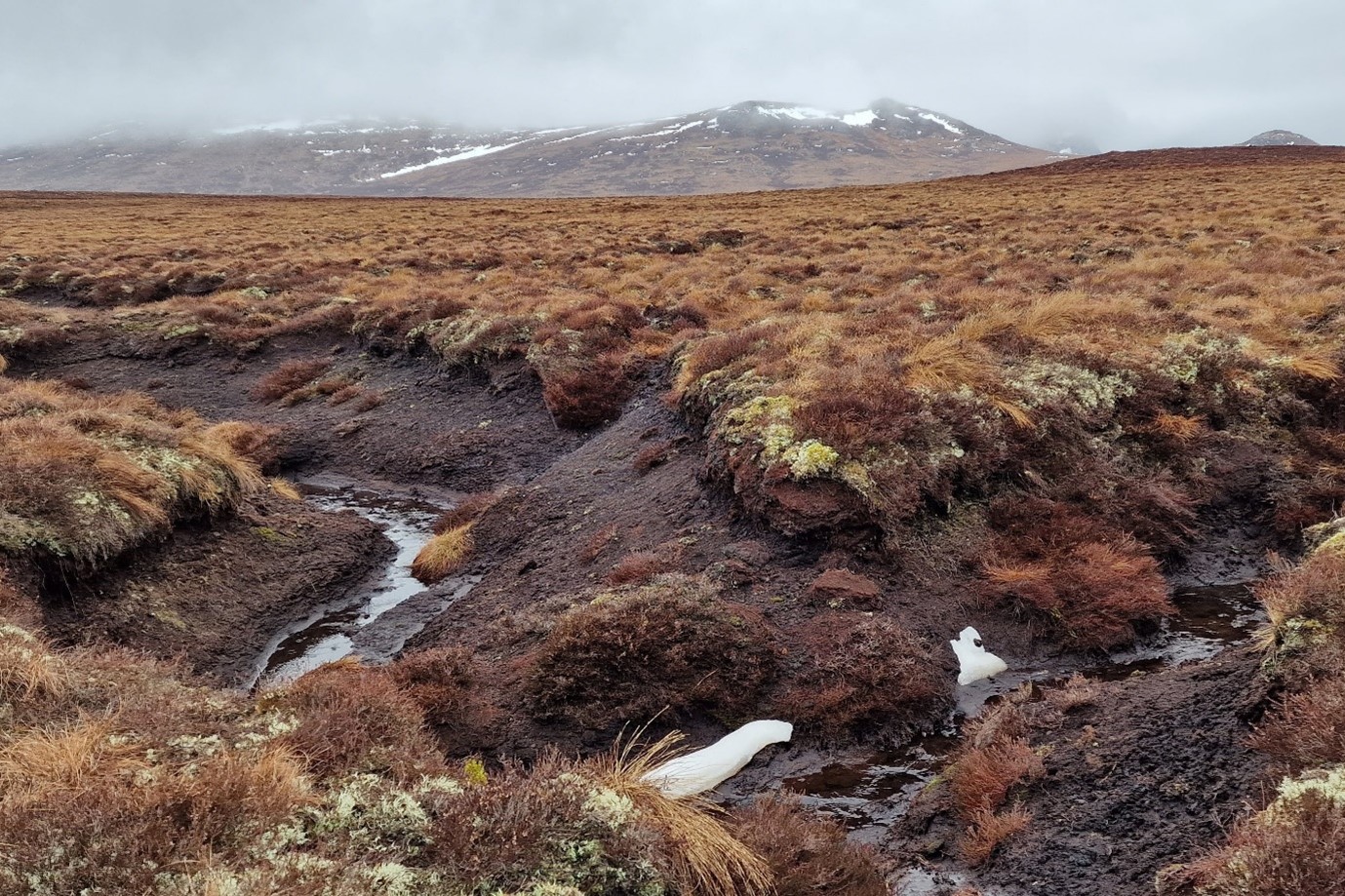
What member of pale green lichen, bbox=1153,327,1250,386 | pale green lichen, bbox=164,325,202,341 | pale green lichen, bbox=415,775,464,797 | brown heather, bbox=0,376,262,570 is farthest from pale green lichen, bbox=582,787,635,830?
pale green lichen, bbox=164,325,202,341

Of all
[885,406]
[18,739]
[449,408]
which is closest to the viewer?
[18,739]

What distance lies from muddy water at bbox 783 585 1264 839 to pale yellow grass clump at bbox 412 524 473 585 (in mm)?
6720

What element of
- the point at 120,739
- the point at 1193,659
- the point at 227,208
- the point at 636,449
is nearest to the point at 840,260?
the point at 636,449

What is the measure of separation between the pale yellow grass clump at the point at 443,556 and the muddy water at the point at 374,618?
0.62 feet

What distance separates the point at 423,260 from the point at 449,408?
51.8 feet

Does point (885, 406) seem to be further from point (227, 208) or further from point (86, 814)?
point (227, 208)

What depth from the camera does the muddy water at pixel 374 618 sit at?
930 centimetres

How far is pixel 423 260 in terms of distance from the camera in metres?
30.8

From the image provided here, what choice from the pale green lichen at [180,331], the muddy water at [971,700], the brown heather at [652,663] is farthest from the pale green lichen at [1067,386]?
the pale green lichen at [180,331]

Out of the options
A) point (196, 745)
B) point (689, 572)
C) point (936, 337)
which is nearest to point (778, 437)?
point (689, 572)

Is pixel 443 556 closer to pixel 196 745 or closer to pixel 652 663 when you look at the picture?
pixel 652 663

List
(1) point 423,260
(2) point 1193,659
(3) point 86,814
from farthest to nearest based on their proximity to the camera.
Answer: (1) point 423,260, (2) point 1193,659, (3) point 86,814

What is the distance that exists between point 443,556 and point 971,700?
25.2 feet

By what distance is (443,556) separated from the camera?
11.6 meters
